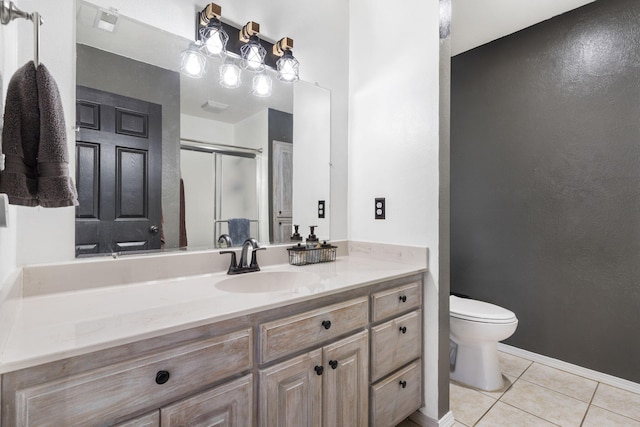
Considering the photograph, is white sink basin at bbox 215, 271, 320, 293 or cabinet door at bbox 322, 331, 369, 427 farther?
white sink basin at bbox 215, 271, 320, 293

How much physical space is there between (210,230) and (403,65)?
136 cm

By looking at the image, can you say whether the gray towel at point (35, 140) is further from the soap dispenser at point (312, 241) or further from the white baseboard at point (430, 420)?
the white baseboard at point (430, 420)

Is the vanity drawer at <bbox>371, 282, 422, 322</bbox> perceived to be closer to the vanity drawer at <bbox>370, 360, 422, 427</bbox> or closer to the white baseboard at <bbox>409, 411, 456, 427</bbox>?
the vanity drawer at <bbox>370, 360, 422, 427</bbox>

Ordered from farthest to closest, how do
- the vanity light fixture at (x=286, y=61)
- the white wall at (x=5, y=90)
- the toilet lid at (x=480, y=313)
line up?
the toilet lid at (x=480, y=313) < the vanity light fixture at (x=286, y=61) < the white wall at (x=5, y=90)

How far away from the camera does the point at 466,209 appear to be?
8.89ft

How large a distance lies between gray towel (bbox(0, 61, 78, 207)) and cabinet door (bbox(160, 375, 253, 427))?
0.59 meters

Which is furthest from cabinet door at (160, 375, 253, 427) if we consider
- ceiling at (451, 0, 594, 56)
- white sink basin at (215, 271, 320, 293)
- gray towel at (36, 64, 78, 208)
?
ceiling at (451, 0, 594, 56)

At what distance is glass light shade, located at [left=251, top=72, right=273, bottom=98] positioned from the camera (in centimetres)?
167

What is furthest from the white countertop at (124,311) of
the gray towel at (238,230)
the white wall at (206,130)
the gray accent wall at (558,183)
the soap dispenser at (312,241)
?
the gray accent wall at (558,183)

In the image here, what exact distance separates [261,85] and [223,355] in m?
1.37

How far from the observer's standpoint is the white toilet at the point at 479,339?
1.91m

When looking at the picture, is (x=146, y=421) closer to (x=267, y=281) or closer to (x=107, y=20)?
(x=267, y=281)

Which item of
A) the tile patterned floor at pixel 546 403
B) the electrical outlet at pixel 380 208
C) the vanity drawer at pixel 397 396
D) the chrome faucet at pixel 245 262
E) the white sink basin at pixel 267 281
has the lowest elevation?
the tile patterned floor at pixel 546 403

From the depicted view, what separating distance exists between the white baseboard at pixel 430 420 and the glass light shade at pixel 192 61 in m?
2.04
